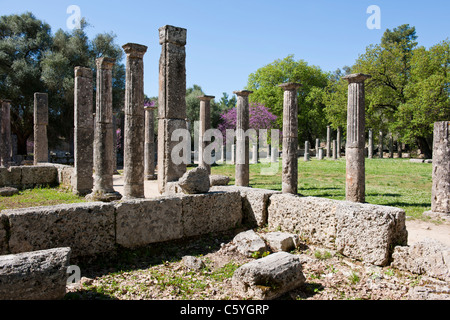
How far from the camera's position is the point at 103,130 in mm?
10375

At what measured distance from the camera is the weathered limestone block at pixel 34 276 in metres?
3.39

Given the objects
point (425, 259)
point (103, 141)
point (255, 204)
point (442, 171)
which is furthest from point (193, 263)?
point (442, 171)

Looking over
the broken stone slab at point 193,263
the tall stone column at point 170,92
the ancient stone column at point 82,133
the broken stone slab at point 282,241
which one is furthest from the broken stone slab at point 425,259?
the ancient stone column at point 82,133

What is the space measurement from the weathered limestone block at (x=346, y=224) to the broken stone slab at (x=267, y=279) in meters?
1.25

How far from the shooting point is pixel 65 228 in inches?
194

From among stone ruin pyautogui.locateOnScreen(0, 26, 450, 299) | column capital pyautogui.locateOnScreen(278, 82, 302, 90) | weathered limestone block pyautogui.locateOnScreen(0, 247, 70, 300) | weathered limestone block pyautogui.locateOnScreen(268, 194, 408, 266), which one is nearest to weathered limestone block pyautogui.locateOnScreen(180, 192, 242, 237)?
stone ruin pyautogui.locateOnScreen(0, 26, 450, 299)

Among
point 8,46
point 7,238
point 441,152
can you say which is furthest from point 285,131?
point 8,46

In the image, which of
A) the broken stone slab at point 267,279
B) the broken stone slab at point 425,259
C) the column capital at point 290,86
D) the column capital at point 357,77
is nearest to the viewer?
the broken stone slab at point 267,279

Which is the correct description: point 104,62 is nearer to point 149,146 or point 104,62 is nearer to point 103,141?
point 103,141

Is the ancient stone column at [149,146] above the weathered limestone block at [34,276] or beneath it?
above

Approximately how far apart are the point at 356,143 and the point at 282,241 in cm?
538

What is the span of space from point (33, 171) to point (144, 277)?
10.7m

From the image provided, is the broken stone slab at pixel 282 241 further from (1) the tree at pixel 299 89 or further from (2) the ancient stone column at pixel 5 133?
(1) the tree at pixel 299 89
